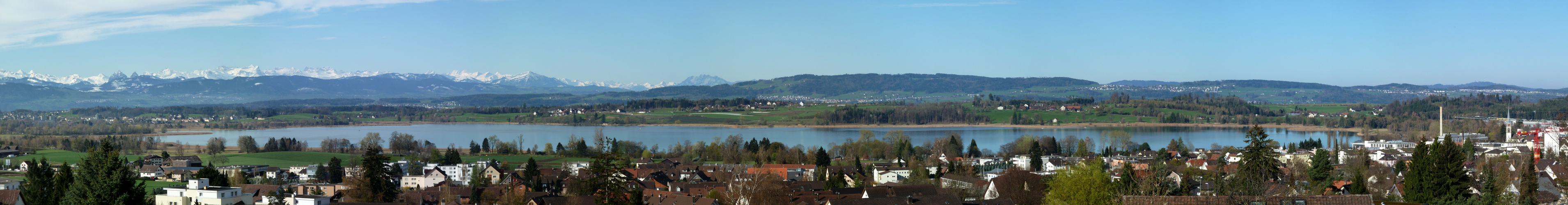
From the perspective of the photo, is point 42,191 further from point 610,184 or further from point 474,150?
point 474,150

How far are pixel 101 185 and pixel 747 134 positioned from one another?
184 feet

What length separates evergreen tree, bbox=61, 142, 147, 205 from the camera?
32.8ft

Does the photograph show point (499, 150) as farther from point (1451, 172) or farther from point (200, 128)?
point (200, 128)

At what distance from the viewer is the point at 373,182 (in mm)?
16766

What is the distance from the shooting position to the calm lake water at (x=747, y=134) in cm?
5509

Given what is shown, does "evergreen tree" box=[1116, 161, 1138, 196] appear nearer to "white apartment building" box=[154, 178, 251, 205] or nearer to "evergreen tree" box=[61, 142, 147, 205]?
"evergreen tree" box=[61, 142, 147, 205]

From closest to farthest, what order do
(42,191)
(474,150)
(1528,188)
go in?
1. (42,191)
2. (1528,188)
3. (474,150)

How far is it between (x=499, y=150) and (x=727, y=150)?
378 inches

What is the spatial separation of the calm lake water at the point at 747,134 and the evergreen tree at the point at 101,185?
125 ft

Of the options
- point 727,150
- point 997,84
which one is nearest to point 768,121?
point 727,150

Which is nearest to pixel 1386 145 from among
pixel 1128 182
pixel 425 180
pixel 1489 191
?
pixel 425 180

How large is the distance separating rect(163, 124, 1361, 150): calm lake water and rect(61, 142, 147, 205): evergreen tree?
38144 mm

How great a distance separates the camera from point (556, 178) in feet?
82.3

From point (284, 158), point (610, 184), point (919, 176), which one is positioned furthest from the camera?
point (284, 158)
